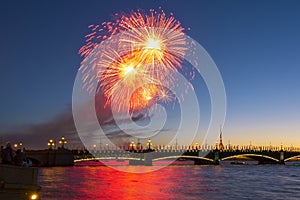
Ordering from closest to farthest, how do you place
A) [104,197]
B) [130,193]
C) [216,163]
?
[104,197] < [130,193] < [216,163]

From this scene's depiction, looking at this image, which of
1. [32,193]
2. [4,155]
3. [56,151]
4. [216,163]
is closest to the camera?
[32,193]

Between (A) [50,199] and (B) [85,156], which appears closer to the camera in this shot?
(A) [50,199]

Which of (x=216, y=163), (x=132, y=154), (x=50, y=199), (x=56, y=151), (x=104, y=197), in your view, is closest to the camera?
(x=50, y=199)

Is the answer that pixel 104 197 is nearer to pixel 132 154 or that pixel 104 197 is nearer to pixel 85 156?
pixel 132 154

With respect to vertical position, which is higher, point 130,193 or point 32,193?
point 32,193

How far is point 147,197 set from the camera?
37781 mm

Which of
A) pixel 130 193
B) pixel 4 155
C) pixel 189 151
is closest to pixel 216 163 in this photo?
pixel 189 151

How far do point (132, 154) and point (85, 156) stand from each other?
23.9 metres

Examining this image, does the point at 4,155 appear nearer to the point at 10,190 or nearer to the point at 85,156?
the point at 10,190

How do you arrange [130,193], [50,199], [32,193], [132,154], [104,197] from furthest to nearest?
[132,154]
[130,193]
[104,197]
[50,199]
[32,193]

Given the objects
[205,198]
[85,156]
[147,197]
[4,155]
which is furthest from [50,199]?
[85,156]

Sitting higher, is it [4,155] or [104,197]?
[4,155]

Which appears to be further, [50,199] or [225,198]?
[225,198]

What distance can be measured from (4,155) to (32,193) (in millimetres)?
2582
